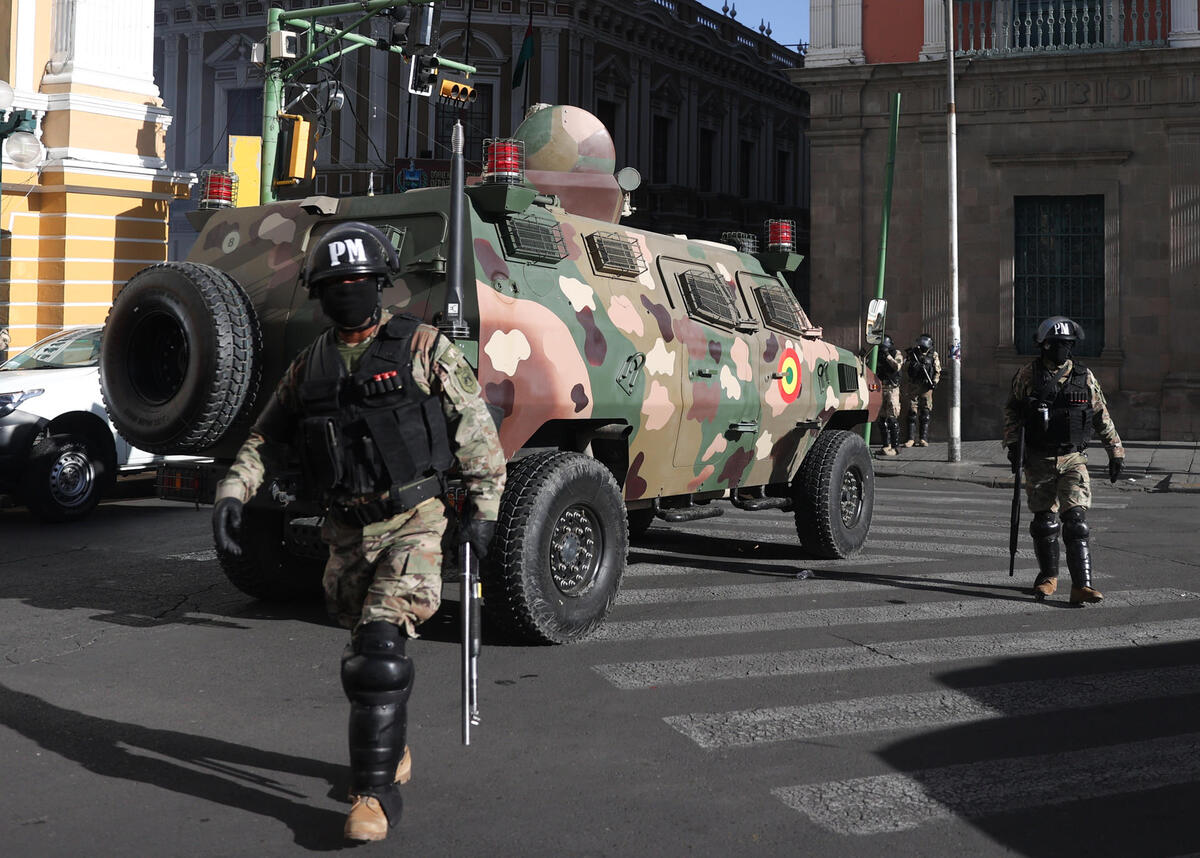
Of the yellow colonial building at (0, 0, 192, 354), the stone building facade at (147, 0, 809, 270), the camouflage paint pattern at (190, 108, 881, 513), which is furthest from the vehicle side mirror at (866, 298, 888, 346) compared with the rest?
the stone building facade at (147, 0, 809, 270)

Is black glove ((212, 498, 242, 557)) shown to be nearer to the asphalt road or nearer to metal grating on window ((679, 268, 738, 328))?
the asphalt road

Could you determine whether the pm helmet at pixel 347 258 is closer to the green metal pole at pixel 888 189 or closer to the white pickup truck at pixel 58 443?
the white pickup truck at pixel 58 443

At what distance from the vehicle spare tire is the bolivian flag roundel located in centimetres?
387

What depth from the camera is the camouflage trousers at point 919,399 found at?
2097 cm

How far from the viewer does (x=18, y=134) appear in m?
15.1

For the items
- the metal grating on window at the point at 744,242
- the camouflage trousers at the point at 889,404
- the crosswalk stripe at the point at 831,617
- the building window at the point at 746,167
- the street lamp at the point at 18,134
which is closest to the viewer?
the crosswalk stripe at the point at 831,617

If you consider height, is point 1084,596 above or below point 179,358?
below

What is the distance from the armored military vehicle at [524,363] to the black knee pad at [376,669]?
1282 millimetres

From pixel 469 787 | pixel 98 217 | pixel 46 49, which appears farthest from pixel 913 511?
pixel 46 49

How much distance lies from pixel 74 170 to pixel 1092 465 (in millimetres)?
15787

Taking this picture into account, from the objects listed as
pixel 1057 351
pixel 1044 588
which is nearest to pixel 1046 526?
pixel 1044 588

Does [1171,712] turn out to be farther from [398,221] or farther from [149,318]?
[149,318]

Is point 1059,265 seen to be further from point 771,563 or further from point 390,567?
point 390,567

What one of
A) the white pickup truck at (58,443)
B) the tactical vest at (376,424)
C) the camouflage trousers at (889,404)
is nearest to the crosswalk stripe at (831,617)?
the tactical vest at (376,424)
